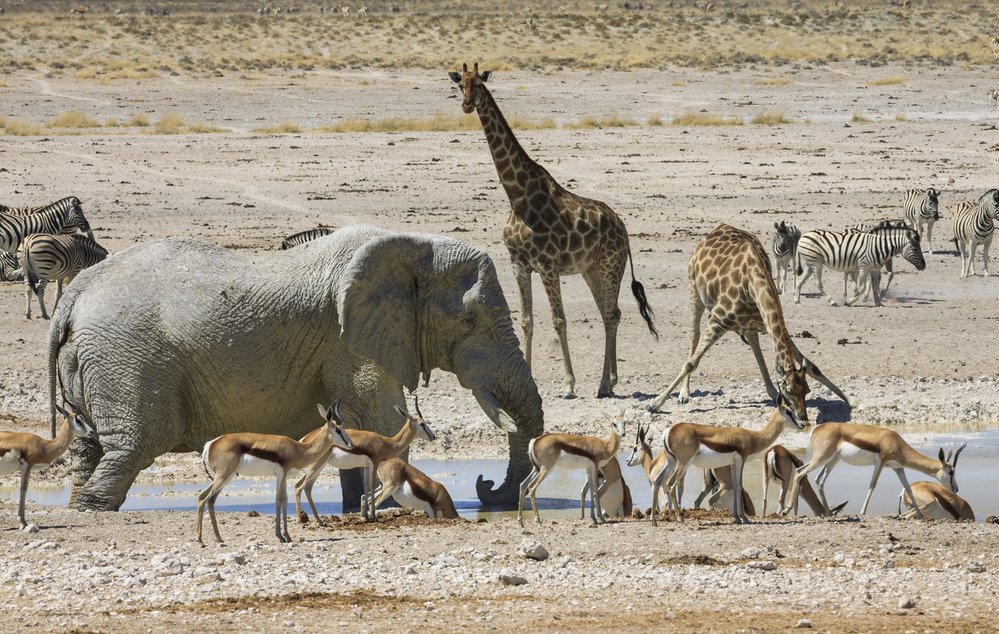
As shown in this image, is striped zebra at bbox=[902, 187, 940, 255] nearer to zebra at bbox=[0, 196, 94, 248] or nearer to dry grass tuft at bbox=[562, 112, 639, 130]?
dry grass tuft at bbox=[562, 112, 639, 130]

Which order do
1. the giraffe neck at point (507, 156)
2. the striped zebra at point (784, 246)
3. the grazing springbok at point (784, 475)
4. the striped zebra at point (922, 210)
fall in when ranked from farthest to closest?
1. the striped zebra at point (922, 210)
2. the striped zebra at point (784, 246)
3. the giraffe neck at point (507, 156)
4. the grazing springbok at point (784, 475)

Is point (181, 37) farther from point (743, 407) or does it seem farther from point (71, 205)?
point (743, 407)

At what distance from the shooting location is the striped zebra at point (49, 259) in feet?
61.5

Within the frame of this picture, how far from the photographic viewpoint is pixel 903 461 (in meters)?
10.2

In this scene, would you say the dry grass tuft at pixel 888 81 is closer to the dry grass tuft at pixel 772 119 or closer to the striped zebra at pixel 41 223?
the dry grass tuft at pixel 772 119

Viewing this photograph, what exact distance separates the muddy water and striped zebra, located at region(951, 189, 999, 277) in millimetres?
8609

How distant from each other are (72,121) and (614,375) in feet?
77.9

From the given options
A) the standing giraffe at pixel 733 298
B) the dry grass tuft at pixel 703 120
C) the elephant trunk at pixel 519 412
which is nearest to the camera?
the elephant trunk at pixel 519 412

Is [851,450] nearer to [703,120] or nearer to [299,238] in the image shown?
[299,238]

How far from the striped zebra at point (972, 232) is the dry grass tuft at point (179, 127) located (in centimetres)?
1771

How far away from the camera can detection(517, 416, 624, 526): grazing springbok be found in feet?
31.2

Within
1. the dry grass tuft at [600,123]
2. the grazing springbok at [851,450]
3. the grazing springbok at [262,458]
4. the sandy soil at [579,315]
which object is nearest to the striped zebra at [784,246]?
the sandy soil at [579,315]

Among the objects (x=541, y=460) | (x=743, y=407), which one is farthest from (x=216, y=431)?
(x=743, y=407)

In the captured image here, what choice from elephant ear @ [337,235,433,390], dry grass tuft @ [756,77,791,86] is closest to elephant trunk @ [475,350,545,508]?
elephant ear @ [337,235,433,390]
